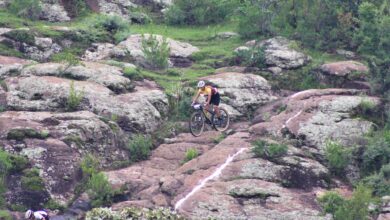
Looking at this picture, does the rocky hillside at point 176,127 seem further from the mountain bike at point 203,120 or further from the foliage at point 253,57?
the mountain bike at point 203,120

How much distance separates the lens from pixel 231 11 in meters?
49.1

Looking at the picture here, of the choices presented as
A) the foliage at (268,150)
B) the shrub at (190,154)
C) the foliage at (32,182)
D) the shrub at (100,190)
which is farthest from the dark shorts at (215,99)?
the foliage at (32,182)

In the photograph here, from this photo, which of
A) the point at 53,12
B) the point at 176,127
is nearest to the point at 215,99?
the point at 176,127

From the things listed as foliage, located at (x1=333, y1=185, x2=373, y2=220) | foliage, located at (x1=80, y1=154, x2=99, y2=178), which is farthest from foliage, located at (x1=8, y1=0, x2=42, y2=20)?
foliage, located at (x1=333, y1=185, x2=373, y2=220)

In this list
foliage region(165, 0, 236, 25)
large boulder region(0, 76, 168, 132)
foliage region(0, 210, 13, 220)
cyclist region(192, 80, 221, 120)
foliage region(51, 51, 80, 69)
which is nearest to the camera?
foliage region(0, 210, 13, 220)

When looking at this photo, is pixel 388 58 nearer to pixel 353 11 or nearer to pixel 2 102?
pixel 353 11

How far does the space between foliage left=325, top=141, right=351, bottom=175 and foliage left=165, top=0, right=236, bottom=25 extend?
731 inches

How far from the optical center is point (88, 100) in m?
35.0

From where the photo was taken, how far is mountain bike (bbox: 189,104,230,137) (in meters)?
34.6

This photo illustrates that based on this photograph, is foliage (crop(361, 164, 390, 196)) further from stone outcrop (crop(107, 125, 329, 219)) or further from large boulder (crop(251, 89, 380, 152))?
large boulder (crop(251, 89, 380, 152))

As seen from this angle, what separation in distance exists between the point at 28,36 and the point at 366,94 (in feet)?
48.9

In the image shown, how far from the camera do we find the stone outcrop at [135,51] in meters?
41.6

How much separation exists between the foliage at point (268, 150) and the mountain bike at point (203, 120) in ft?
12.8

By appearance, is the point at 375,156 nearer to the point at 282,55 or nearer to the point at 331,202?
the point at 331,202
